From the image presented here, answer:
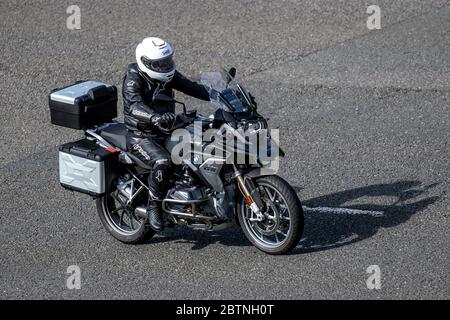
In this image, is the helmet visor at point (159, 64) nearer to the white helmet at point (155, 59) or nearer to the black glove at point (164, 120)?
the white helmet at point (155, 59)

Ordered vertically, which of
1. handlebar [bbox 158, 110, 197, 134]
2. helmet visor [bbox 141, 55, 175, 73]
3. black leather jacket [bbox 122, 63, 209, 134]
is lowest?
handlebar [bbox 158, 110, 197, 134]

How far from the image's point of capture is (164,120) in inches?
346

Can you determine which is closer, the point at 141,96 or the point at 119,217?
the point at 141,96

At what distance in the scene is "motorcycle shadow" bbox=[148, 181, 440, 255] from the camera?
9555mm

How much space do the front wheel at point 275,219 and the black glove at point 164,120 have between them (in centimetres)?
103

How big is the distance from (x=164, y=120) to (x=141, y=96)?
0.58m

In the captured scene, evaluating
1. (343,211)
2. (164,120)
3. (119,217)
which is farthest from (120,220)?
(343,211)

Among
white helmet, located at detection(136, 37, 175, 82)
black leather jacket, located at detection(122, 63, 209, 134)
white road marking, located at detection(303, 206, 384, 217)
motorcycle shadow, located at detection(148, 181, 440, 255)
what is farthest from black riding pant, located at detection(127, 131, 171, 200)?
white road marking, located at detection(303, 206, 384, 217)

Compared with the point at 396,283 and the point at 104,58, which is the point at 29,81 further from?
the point at 396,283

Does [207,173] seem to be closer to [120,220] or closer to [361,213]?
[120,220]

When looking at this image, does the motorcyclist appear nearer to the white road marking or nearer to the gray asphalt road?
the gray asphalt road

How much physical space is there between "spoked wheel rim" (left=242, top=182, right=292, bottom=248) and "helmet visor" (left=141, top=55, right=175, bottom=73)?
1548 millimetres
